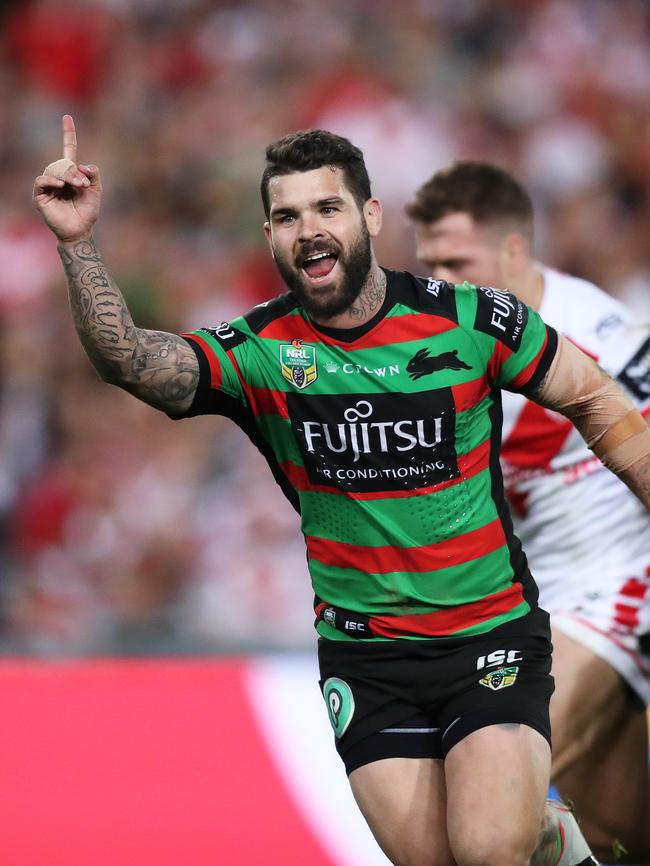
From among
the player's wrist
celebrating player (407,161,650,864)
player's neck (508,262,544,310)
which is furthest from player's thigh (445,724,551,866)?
player's neck (508,262,544,310)

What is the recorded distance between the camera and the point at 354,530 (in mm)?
3064

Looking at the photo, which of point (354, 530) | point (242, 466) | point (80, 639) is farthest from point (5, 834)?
point (242, 466)

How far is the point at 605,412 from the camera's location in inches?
122

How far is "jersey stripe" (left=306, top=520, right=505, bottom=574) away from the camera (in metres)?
3.06

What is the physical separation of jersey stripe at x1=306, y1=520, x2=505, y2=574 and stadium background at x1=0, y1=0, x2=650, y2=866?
3032mm

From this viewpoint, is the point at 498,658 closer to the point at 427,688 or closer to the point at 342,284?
the point at 427,688

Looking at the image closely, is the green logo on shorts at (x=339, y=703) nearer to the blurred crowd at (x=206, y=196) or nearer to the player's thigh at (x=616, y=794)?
the player's thigh at (x=616, y=794)

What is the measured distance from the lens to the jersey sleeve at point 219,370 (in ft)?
9.86

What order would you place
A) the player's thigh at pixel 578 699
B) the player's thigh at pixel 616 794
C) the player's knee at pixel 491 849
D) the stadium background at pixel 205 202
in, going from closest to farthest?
the player's knee at pixel 491 849 → the player's thigh at pixel 578 699 → the player's thigh at pixel 616 794 → the stadium background at pixel 205 202

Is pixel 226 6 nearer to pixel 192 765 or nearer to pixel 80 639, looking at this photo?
pixel 80 639

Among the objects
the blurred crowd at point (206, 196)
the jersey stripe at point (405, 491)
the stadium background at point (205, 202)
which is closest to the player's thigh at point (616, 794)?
the jersey stripe at point (405, 491)

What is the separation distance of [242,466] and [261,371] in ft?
14.0

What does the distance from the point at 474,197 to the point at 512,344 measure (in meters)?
1.50

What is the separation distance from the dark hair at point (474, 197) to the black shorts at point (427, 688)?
1.72m
